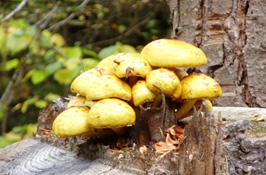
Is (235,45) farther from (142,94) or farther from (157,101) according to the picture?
(142,94)

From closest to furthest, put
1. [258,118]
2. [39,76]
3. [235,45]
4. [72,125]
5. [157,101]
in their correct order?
[72,125] → [157,101] → [258,118] → [235,45] → [39,76]

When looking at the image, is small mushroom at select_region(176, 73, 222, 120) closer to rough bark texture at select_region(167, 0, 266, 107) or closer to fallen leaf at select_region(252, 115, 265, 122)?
fallen leaf at select_region(252, 115, 265, 122)

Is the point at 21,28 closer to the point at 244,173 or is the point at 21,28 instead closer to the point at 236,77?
A: the point at 236,77

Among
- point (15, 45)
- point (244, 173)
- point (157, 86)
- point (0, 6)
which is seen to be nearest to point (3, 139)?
point (15, 45)

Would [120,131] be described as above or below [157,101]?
below

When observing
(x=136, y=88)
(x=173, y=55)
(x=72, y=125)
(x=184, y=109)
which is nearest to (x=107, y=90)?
(x=136, y=88)

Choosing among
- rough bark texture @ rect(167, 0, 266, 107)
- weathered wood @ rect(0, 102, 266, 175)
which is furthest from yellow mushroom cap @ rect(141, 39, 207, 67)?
rough bark texture @ rect(167, 0, 266, 107)
